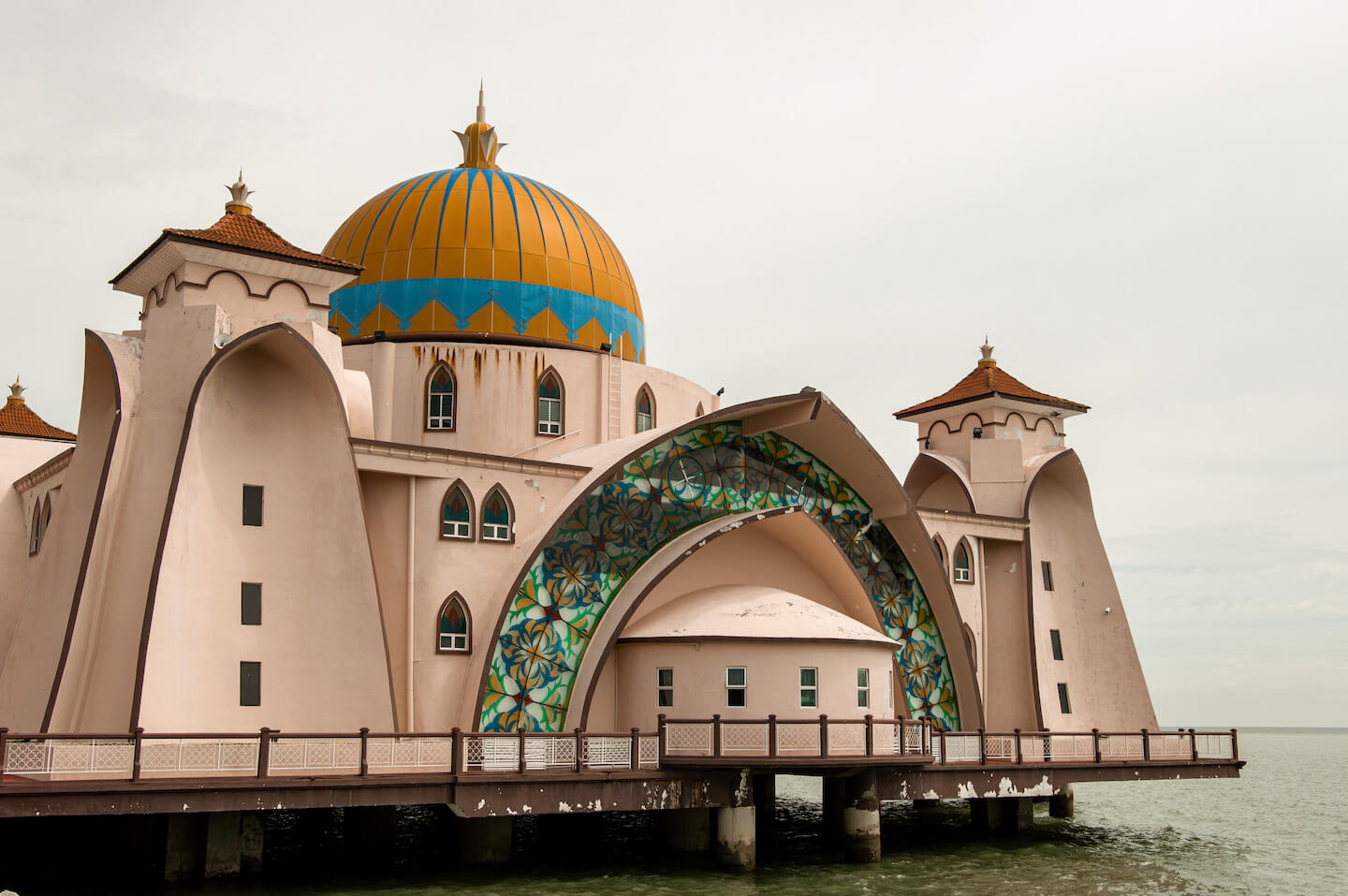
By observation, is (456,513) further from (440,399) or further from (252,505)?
(440,399)

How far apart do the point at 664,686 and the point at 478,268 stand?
11.7 meters

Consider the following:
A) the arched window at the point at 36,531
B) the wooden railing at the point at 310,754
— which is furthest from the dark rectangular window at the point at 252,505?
the arched window at the point at 36,531

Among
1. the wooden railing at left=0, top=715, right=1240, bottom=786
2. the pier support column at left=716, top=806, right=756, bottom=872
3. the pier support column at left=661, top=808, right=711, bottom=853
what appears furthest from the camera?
the pier support column at left=661, top=808, right=711, bottom=853

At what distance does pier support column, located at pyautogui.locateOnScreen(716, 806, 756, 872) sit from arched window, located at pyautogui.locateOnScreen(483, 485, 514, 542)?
21.0 feet

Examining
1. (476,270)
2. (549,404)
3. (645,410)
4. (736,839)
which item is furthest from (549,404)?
(736,839)

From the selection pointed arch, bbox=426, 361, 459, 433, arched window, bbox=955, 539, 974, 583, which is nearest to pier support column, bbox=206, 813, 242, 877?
pointed arch, bbox=426, 361, 459, 433

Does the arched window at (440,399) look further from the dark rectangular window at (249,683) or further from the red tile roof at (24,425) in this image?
the red tile roof at (24,425)

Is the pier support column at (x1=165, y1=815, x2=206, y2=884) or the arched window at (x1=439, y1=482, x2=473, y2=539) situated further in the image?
the arched window at (x1=439, y1=482, x2=473, y2=539)

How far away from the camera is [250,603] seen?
→ 22.2 meters

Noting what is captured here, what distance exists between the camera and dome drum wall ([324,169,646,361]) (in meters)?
31.2

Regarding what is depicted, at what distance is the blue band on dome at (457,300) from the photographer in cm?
3114

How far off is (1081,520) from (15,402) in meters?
28.1

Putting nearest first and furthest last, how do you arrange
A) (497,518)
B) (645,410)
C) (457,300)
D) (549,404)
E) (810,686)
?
(810,686), (497,518), (549,404), (457,300), (645,410)

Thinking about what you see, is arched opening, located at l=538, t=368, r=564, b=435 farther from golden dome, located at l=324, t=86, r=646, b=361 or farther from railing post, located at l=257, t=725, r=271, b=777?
railing post, located at l=257, t=725, r=271, b=777
